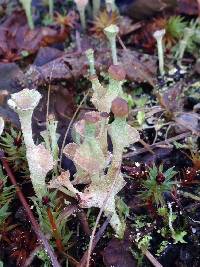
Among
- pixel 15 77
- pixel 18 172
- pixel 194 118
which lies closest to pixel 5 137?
Result: pixel 18 172

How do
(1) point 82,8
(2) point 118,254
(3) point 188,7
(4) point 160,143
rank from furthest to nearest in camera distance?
(3) point 188,7 < (1) point 82,8 < (4) point 160,143 < (2) point 118,254

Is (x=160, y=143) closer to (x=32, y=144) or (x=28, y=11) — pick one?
(x=32, y=144)

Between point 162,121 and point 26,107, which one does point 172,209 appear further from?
point 26,107

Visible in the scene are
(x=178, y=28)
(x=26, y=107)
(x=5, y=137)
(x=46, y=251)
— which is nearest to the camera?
(x=26, y=107)

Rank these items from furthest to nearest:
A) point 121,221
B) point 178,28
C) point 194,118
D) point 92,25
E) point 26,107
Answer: point 92,25 < point 178,28 < point 194,118 < point 121,221 < point 26,107

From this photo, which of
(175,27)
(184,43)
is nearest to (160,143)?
(184,43)
